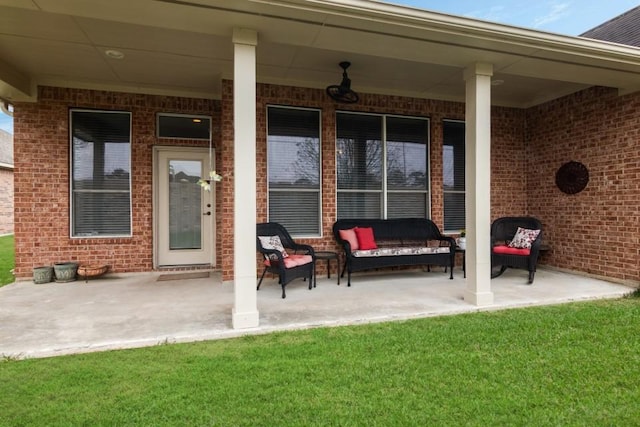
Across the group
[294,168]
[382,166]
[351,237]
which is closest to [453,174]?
[382,166]

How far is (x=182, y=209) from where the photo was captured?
5879mm

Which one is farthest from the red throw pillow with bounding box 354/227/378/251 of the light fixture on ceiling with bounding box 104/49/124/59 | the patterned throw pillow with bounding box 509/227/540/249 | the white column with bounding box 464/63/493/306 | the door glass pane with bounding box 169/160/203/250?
the light fixture on ceiling with bounding box 104/49/124/59

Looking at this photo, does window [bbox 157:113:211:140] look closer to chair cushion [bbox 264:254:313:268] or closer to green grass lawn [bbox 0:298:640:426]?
chair cushion [bbox 264:254:313:268]

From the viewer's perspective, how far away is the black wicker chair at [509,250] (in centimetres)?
488

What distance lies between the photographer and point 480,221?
3.96 m

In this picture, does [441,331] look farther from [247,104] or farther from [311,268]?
[247,104]

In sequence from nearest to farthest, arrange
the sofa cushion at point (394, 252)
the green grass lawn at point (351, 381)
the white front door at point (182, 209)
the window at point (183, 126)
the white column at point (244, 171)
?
1. the green grass lawn at point (351, 381)
2. the white column at point (244, 171)
3. the sofa cushion at point (394, 252)
4. the window at point (183, 126)
5. the white front door at point (182, 209)

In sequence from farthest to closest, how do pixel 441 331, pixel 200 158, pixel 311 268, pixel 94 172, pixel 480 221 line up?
pixel 200 158 < pixel 94 172 < pixel 311 268 < pixel 480 221 < pixel 441 331

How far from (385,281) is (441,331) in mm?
2057

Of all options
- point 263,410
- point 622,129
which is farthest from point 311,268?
point 622,129

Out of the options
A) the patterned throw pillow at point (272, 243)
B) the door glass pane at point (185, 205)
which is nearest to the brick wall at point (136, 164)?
the door glass pane at point (185, 205)

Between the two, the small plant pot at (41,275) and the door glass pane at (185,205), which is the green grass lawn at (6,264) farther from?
the door glass pane at (185,205)

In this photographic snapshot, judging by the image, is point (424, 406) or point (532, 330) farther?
point (532, 330)

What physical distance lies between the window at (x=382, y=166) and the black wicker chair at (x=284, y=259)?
3.49 feet
